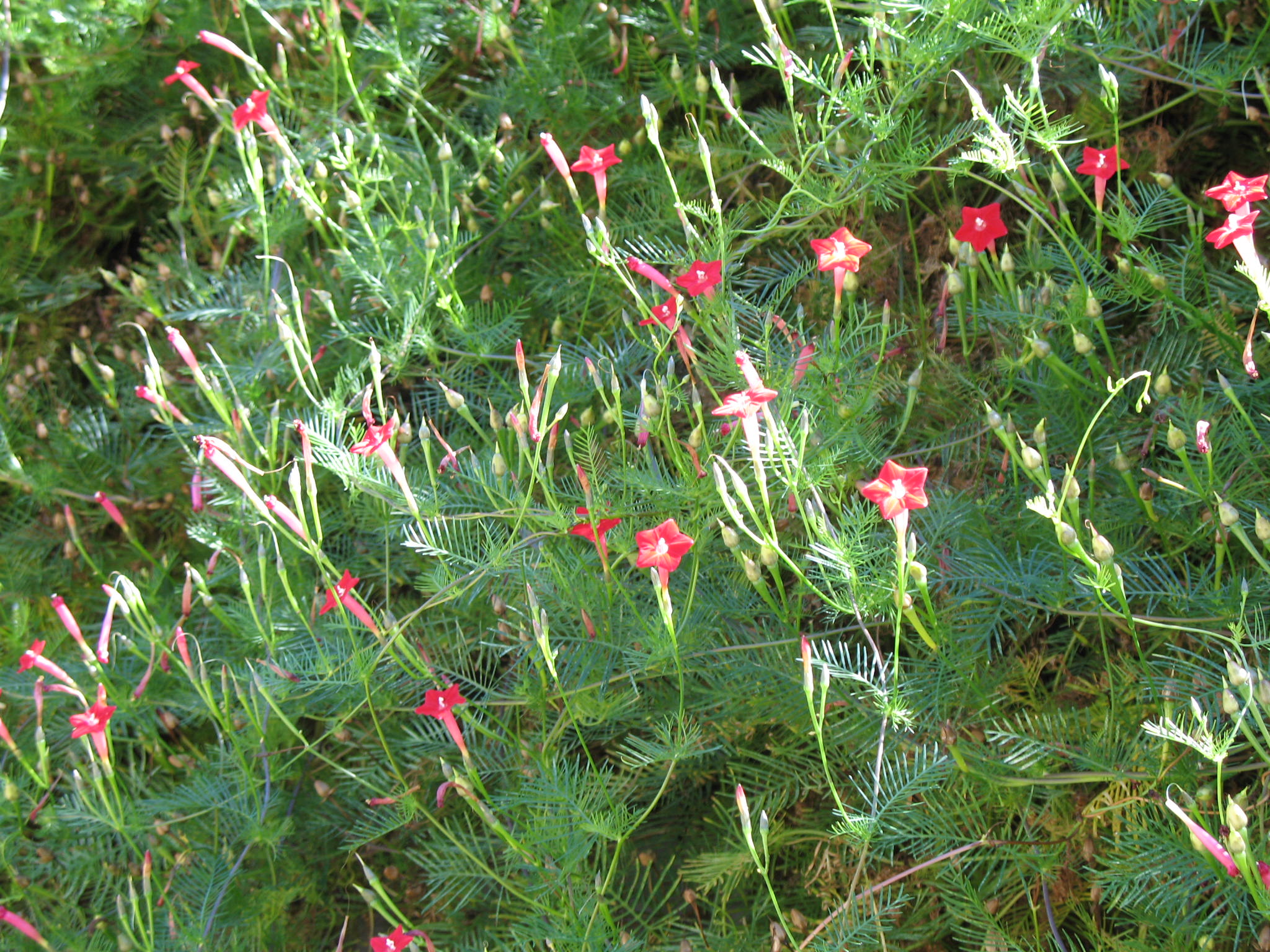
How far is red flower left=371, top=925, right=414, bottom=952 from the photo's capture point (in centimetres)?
121

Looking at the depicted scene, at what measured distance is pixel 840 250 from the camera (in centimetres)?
123

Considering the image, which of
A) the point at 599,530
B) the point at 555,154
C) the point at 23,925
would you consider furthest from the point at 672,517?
the point at 23,925

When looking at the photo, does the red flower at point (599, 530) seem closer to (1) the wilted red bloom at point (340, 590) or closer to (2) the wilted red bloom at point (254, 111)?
(1) the wilted red bloom at point (340, 590)

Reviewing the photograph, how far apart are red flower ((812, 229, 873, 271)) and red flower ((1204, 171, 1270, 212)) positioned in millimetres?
353

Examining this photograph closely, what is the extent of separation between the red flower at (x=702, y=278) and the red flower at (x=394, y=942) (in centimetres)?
76

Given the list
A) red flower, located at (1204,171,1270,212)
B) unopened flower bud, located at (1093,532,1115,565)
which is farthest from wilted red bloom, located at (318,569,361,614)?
red flower, located at (1204,171,1270,212)

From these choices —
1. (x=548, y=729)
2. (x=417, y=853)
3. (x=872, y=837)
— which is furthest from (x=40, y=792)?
(x=872, y=837)

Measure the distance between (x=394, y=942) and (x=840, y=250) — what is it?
90cm

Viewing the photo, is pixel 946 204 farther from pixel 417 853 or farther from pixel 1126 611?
pixel 417 853

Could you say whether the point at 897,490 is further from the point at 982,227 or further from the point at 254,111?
the point at 254,111

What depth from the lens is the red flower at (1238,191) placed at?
112cm

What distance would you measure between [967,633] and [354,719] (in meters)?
0.86

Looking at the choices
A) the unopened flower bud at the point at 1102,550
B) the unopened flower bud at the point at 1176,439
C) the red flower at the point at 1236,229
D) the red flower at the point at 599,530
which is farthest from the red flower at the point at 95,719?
the red flower at the point at 1236,229

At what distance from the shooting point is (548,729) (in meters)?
1.45
